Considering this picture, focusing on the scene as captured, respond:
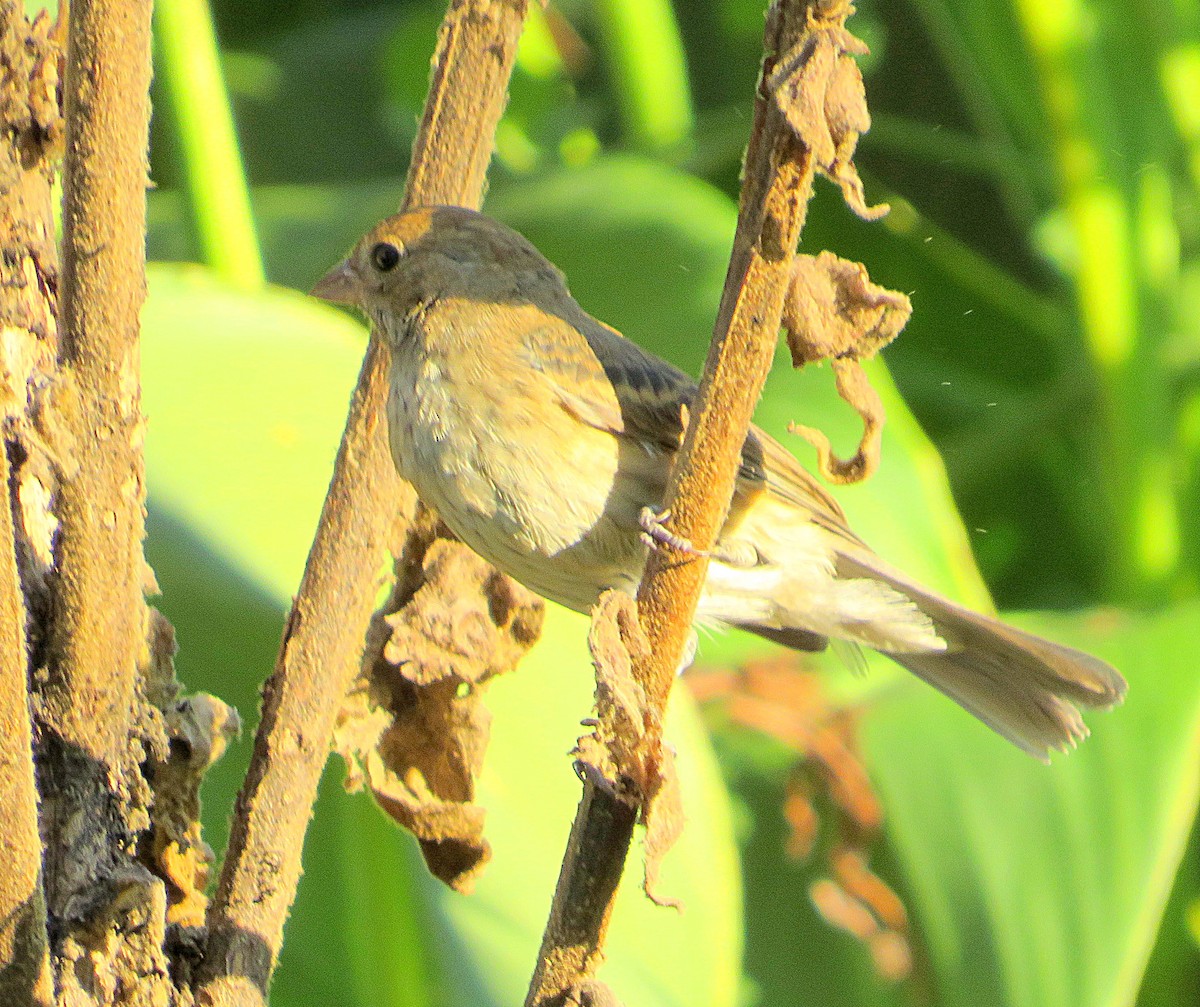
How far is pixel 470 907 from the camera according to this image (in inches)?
71.5

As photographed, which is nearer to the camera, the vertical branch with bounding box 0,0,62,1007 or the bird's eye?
the vertical branch with bounding box 0,0,62,1007

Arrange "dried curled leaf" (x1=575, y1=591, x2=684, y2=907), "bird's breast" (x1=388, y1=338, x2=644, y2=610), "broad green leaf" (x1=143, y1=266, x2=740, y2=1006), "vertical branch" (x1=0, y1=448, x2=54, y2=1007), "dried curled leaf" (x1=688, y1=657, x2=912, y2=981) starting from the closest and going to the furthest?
"vertical branch" (x1=0, y1=448, x2=54, y2=1007) < "dried curled leaf" (x1=575, y1=591, x2=684, y2=907) < "broad green leaf" (x1=143, y1=266, x2=740, y2=1006) < "bird's breast" (x1=388, y1=338, x2=644, y2=610) < "dried curled leaf" (x1=688, y1=657, x2=912, y2=981)

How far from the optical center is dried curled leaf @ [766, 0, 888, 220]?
1040 millimetres

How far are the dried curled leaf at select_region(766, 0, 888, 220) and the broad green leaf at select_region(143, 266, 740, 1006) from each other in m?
0.89

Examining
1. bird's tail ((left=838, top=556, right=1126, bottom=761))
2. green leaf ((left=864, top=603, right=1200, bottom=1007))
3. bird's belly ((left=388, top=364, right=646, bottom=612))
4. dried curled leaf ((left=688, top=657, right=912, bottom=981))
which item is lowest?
dried curled leaf ((left=688, top=657, right=912, bottom=981))

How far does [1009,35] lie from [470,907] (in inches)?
78.4

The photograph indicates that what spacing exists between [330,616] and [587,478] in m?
0.74

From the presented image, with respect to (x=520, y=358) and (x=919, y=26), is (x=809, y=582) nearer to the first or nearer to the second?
(x=520, y=358)

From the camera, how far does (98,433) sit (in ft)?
3.69

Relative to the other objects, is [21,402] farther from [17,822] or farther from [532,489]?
[532,489]

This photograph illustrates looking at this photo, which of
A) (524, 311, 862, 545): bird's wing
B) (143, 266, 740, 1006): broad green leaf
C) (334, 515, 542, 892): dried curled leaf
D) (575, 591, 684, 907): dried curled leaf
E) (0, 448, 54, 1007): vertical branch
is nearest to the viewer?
(0, 448, 54, 1007): vertical branch

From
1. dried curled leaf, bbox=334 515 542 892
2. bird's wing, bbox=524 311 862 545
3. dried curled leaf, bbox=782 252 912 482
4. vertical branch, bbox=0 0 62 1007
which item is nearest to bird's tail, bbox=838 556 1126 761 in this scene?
bird's wing, bbox=524 311 862 545

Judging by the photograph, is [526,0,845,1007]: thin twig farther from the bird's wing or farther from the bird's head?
the bird's head

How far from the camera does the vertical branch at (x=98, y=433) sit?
3.58 ft
